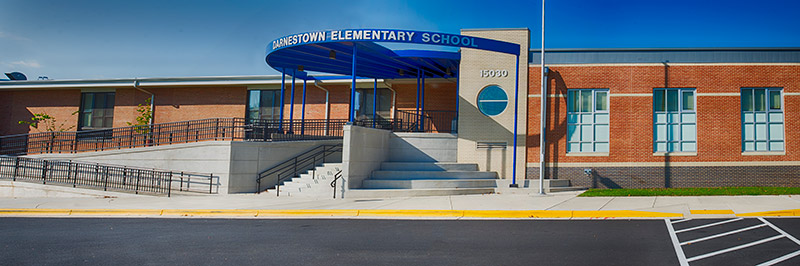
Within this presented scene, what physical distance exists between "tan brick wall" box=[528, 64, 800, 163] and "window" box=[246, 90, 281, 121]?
13250 mm

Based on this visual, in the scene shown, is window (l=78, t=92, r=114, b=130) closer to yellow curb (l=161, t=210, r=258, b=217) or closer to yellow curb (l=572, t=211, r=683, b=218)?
yellow curb (l=161, t=210, r=258, b=217)

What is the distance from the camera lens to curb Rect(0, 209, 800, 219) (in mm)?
11891

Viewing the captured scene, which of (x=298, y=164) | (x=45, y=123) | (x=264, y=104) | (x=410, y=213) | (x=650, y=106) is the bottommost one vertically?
(x=410, y=213)

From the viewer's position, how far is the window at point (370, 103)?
A: 86.1ft

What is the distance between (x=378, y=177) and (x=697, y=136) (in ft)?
Answer: 36.6

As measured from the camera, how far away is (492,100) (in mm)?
20172

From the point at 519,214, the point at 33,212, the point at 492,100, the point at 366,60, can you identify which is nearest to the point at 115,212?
the point at 33,212

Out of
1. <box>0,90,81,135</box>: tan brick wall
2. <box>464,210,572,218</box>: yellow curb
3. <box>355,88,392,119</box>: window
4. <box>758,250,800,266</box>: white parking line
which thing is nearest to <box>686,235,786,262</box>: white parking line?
<box>758,250,800,266</box>: white parking line

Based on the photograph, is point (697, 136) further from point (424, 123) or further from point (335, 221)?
point (335, 221)

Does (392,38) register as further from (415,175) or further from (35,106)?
(35,106)

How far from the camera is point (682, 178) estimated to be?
18984 millimetres

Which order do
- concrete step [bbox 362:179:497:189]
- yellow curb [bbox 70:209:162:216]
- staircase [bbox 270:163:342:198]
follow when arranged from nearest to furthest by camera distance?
yellow curb [bbox 70:209:162:216], concrete step [bbox 362:179:497:189], staircase [bbox 270:163:342:198]

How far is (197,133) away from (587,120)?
14391mm

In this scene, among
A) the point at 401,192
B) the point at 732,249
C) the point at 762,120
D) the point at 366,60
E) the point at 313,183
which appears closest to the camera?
the point at 732,249
